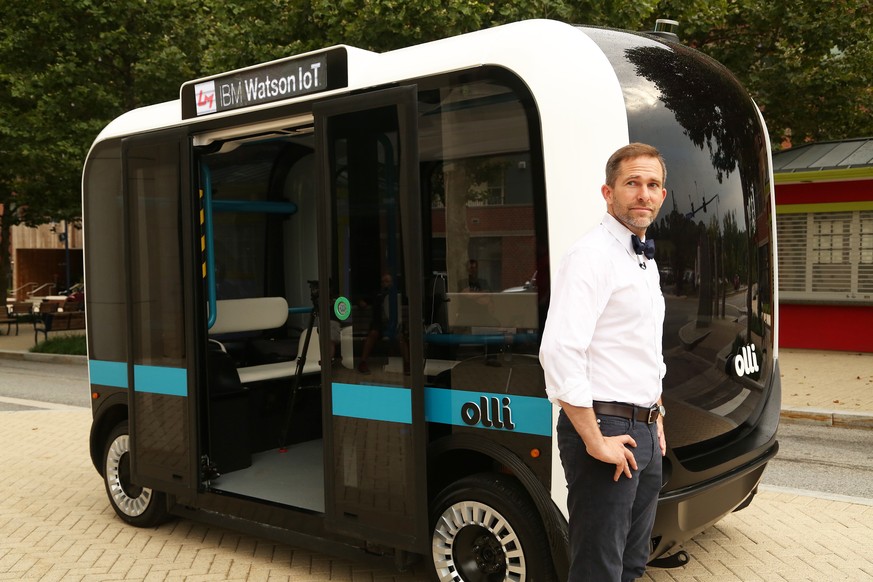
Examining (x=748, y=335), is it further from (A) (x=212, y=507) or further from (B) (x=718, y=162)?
(A) (x=212, y=507)

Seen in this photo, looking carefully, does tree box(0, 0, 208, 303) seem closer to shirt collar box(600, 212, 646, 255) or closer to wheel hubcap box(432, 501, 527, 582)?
wheel hubcap box(432, 501, 527, 582)

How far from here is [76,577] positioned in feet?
16.6

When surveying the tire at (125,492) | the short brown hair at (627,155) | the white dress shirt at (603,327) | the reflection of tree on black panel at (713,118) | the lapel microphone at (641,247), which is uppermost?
the reflection of tree on black panel at (713,118)

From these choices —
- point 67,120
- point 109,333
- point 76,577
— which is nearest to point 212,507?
point 76,577

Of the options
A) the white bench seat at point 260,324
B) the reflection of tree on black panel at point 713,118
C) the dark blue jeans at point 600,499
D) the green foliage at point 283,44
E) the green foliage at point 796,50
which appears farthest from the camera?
the green foliage at point 796,50

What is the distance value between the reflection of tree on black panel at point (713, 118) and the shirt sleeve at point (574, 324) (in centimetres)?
132

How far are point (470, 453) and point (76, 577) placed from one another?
96.3 inches

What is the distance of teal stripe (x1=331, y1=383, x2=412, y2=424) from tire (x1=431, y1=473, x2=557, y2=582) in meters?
0.43

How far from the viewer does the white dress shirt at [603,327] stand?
115 inches

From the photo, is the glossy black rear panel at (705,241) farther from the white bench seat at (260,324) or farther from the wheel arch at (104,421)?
the wheel arch at (104,421)

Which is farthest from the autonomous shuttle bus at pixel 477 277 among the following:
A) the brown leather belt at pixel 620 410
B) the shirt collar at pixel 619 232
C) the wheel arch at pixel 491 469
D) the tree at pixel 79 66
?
the tree at pixel 79 66

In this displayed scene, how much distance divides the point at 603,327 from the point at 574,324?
16 centimetres

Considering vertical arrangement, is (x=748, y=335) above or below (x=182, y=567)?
above

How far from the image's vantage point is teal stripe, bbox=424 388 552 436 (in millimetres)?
3873
